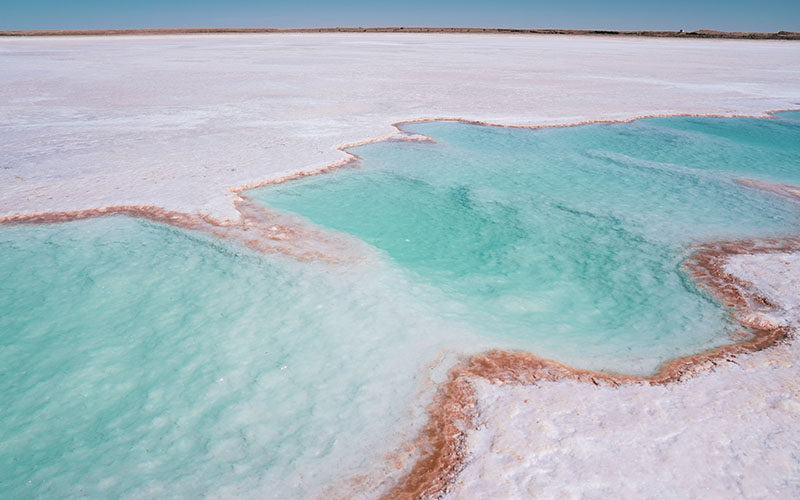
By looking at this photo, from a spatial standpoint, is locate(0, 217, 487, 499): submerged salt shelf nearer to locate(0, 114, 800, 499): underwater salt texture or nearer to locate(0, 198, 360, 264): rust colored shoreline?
locate(0, 114, 800, 499): underwater salt texture

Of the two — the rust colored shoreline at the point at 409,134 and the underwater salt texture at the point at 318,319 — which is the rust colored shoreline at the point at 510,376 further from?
the rust colored shoreline at the point at 409,134

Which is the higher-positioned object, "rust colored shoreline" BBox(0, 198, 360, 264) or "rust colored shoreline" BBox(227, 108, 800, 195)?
"rust colored shoreline" BBox(227, 108, 800, 195)

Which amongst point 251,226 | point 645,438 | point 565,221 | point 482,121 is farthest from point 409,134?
point 645,438

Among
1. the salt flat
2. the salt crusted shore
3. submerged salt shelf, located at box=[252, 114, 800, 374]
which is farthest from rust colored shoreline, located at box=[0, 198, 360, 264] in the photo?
submerged salt shelf, located at box=[252, 114, 800, 374]

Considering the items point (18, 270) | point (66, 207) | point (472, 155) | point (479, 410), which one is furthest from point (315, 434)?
point (472, 155)

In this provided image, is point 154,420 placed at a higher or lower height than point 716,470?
lower

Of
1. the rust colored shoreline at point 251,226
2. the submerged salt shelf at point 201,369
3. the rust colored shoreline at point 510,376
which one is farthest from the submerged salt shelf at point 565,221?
the submerged salt shelf at point 201,369

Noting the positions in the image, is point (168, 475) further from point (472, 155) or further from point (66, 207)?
point (472, 155)
